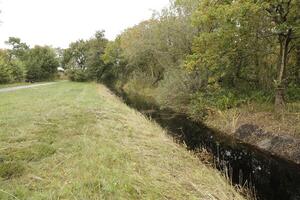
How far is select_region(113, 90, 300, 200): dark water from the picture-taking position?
8.02m

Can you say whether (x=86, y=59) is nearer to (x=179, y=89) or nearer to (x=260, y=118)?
(x=179, y=89)

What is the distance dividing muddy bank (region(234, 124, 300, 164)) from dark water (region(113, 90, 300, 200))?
0.29m

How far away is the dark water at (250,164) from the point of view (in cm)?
802

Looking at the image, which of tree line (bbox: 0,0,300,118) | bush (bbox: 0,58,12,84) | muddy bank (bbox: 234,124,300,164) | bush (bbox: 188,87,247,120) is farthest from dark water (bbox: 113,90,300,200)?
bush (bbox: 0,58,12,84)

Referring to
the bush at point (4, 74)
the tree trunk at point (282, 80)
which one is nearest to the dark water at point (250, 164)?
the tree trunk at point (282, 80)

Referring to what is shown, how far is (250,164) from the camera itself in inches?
394

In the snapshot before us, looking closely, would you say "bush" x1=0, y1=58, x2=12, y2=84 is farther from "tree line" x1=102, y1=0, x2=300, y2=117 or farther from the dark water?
the dark water

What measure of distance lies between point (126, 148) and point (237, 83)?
12.0 m

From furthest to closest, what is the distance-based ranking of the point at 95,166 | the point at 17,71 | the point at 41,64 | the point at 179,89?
the point at 41,64 < the point at 17,71 < the point at 179,89 < the point at 95,166

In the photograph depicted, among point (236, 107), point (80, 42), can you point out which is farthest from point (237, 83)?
point (80, 42)

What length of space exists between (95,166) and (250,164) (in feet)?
18.6

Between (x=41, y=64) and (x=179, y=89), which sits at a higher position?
(x=41, y=64)

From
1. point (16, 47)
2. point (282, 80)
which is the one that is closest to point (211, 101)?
point (282, 80)

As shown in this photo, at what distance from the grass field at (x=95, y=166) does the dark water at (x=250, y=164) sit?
128cm
